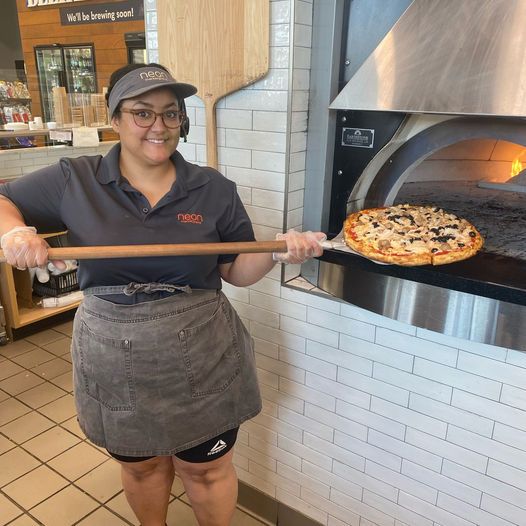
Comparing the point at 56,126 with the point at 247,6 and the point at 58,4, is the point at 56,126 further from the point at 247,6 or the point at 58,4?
the point at 58,4

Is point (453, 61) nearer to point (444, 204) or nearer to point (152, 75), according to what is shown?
point (444, 204)

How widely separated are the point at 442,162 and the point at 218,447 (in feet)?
3.44

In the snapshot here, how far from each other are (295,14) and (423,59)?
41 cm

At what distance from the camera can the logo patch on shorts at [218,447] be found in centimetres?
147

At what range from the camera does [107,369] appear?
4.33 ft

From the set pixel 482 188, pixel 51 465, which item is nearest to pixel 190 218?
pixel 482 188

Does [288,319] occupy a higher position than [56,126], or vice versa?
[56,126]

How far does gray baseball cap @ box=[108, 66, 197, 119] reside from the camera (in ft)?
3.94

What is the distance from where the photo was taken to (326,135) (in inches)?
58.2

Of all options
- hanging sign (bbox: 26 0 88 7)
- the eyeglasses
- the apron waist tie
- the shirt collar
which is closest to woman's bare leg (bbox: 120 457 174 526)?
the apron waist tie

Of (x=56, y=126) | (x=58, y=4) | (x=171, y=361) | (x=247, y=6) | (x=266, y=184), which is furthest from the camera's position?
(x=58, y=4)

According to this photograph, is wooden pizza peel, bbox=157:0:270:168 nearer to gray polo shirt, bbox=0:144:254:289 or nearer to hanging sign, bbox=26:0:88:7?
gray polo shirt, bbox=0:144:254:289

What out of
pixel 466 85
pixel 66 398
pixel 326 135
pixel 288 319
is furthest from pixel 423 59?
pixel 66 398

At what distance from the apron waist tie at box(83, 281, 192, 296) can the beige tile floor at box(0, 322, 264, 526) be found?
109 centimetres
